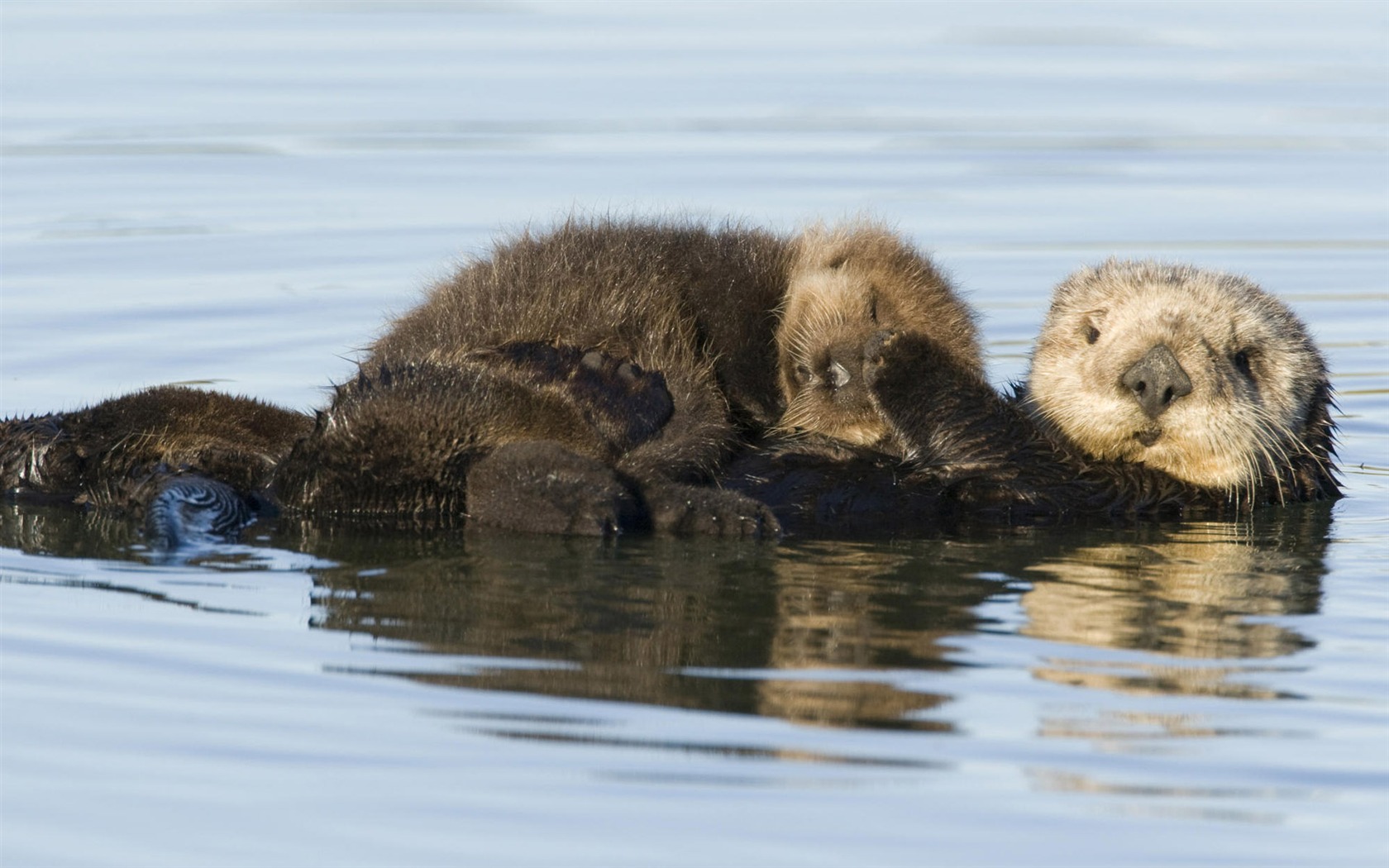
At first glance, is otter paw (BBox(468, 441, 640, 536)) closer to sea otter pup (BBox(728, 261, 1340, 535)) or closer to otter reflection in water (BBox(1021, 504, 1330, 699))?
sea otter pup (BBox(728, 261, 1340, 535))

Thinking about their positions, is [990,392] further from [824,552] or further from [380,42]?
[380,42]

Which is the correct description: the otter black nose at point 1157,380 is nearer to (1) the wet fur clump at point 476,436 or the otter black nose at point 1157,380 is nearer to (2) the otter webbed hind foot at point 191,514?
(1) the wet fur clump at point 476,436

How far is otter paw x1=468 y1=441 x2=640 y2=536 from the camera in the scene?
16.5 ft

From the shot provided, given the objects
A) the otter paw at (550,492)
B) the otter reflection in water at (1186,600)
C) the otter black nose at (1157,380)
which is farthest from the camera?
the otter black nose at (1157,380)

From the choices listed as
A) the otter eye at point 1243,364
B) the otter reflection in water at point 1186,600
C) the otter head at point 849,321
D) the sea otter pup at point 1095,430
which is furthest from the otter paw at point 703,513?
the otter eye at point 1243,364

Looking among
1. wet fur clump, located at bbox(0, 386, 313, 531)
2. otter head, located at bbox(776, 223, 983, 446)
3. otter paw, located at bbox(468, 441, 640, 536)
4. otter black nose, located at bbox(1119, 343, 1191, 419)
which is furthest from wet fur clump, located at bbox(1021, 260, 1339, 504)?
wet fur clump, located at bbox(0, 386, 313, 531)

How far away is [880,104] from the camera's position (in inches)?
571

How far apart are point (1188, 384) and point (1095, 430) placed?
337 millimetres

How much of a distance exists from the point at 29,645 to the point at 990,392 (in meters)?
2.83

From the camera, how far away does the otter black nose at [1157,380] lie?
549 centimetres

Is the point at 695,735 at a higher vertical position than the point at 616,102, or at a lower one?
lower

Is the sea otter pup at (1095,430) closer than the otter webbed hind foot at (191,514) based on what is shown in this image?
No

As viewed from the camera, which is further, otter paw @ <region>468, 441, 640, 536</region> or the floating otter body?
the floating otter body

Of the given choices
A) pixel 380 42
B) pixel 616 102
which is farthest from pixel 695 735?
pixel 380 42
